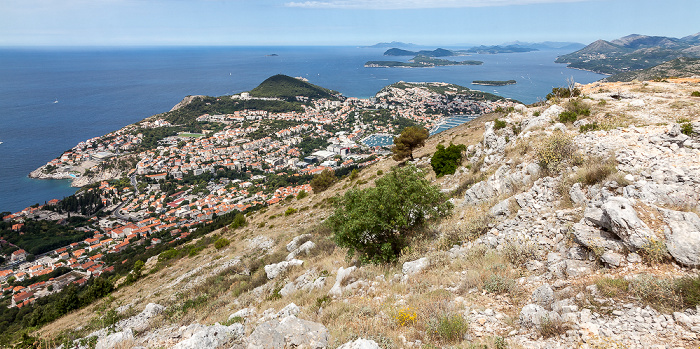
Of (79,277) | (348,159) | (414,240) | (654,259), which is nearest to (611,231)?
(654,259)

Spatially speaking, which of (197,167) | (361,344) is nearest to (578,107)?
(361,344)

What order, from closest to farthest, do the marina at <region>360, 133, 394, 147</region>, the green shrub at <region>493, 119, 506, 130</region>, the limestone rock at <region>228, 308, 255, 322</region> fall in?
the limestone rock at <region>228, 308, 255, 322</region>
the green shrub at <region>493, 119, 506, 130</region>
the marina at <region>360, 133, 394, 147</region>

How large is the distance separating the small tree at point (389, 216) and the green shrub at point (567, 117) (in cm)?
624

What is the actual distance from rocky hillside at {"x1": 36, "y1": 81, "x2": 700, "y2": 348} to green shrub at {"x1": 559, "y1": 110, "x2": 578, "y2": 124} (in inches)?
1.2

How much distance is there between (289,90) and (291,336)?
474 ft

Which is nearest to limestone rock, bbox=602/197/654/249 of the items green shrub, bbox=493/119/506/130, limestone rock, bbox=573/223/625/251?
limestone rock, bbox=573/223/625/251

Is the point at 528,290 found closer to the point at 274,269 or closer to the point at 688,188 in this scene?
the point at 688,188

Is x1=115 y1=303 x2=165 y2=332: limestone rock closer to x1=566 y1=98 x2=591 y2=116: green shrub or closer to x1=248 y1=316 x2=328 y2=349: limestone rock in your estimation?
x1=248 y1=316 x2=328 y2=349: limestone rock

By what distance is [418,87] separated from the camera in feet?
453

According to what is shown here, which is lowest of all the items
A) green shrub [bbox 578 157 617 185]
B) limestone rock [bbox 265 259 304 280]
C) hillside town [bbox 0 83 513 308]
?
hillside town [bbox 0 83 513 308]

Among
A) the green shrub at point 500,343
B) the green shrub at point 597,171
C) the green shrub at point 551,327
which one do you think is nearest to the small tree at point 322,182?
the green shrub at point 597,171

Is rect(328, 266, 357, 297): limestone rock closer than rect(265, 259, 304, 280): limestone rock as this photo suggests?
Yes

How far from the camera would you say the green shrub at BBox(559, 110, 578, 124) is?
10.5 metres

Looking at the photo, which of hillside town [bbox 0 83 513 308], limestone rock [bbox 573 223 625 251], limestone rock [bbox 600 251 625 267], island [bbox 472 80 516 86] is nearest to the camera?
limestone rock [bbox 600 251 625 267]
